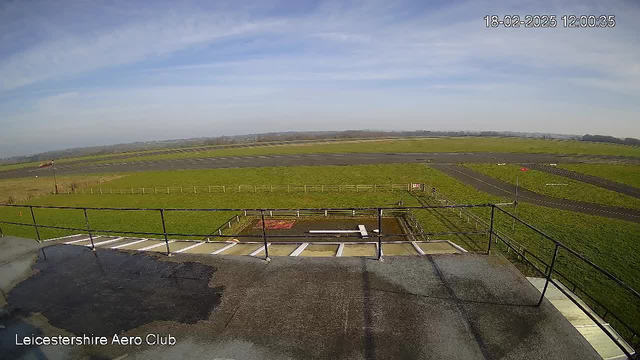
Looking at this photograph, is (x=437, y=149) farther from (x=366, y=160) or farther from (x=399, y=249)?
(x=399, y=249)

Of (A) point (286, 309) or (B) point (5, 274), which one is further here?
(B) point (5, 274)

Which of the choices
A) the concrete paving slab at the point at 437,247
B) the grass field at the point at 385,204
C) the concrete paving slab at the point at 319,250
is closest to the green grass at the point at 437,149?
the grass field at the point at 385,204

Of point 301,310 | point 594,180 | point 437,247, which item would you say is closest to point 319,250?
point 437,247

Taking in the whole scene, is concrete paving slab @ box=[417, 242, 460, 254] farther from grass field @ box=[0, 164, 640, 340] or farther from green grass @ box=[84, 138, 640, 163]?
green grass @ box=[84, 138, 640, 163]

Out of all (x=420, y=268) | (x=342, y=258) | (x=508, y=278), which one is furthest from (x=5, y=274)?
(x=508, y=278)

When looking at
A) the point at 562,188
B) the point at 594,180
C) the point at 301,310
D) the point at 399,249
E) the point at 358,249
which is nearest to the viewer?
the point at 301,310

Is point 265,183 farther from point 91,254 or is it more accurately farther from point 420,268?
point 420,268

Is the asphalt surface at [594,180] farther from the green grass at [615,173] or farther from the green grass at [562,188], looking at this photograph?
the green grass at [615,173]

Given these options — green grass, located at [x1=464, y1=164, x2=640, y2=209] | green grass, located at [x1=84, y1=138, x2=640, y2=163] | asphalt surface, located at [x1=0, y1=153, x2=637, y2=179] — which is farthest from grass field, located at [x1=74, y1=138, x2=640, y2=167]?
green grass, located at [x1=464, y1=164, x2=640, y2=209]
